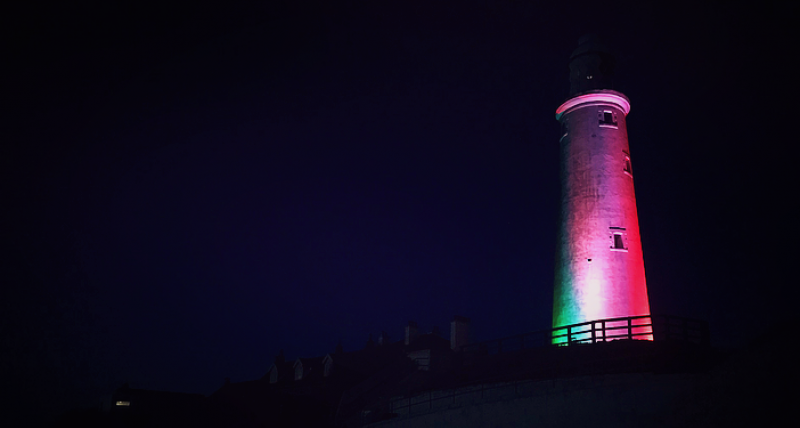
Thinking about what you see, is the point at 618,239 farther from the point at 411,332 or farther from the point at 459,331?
the point at 411,332

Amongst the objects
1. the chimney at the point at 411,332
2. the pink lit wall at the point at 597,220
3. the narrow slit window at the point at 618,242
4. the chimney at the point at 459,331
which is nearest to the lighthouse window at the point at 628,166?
the pink lit wall at the point at 597,220

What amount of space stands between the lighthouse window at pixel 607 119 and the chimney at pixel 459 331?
12869mm

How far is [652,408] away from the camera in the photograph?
56.8 ft

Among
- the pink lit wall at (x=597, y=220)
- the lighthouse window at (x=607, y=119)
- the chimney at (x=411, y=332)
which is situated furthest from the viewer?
the chimney at (x=411, y=332)

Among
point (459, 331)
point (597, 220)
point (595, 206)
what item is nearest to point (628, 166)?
point (595, 206)

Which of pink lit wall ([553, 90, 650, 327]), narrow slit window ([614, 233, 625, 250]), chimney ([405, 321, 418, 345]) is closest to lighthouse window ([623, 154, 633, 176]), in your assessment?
pink lit wall ([553, 90, 650, 327])

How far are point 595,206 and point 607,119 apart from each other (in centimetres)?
449

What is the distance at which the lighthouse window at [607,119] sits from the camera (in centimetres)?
2878

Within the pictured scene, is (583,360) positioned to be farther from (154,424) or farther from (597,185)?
(154,424)

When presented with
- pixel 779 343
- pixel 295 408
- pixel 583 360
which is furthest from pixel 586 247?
pixel 295 408

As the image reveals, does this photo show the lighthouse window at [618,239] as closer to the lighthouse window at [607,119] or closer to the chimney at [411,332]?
the lighthouse window at [607,119]

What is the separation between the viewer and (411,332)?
41.1 m

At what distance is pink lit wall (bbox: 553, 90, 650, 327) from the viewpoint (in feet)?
84.8

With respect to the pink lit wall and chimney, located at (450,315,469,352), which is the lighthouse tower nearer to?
the pink lit wall
